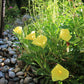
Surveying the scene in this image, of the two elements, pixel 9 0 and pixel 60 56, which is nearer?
pixel 60 56

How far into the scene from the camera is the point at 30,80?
152cm

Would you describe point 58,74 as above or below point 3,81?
above

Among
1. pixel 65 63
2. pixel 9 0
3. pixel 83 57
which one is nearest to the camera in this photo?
pixel 83 57

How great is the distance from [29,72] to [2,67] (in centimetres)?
41

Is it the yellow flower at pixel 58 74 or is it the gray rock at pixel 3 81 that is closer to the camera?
the yellow flower at pixel 58 74

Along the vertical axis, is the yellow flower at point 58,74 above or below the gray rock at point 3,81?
above

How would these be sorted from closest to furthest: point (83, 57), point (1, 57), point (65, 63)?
1. point (83, 57)
2. point (65, 63)
3. point (1, 57)

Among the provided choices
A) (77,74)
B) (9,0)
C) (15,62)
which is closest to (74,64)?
(77,74)

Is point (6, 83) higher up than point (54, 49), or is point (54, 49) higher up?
point (54, 49)

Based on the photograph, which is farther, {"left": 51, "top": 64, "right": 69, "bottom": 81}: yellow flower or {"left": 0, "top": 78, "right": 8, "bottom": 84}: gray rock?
{"left": 0, "top": 78, "right": 8, "bottom": 84}: gray rock

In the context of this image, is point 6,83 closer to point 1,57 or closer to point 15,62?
point 15,62

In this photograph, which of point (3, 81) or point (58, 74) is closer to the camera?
point (58, 74)

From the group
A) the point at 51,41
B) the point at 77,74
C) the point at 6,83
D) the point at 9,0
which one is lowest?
the point at 6,83

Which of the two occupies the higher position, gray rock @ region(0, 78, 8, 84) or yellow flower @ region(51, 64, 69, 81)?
yellow flower @ region(51, 64, 69, 81)
